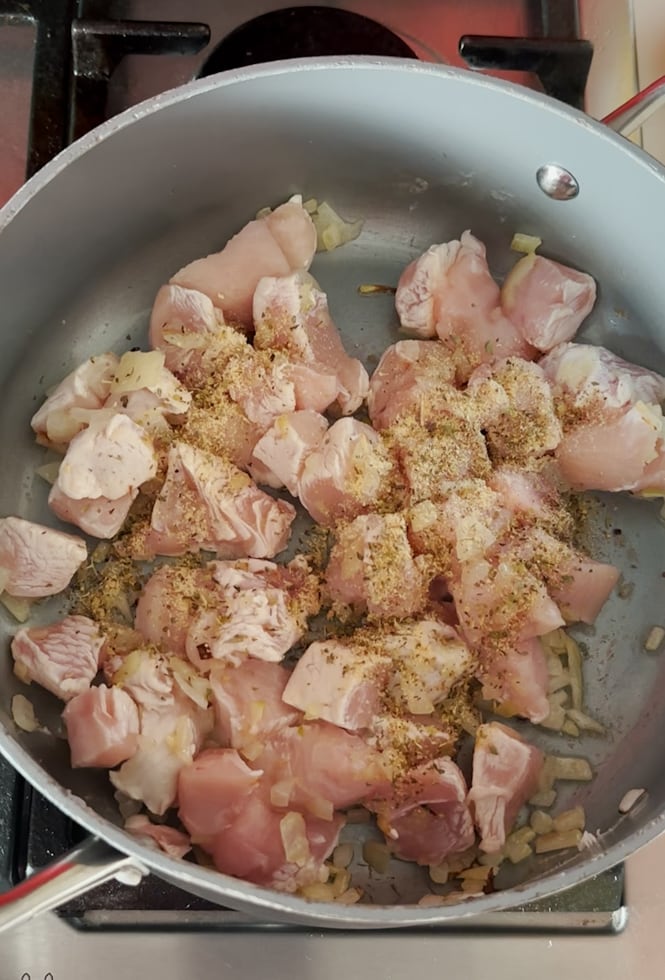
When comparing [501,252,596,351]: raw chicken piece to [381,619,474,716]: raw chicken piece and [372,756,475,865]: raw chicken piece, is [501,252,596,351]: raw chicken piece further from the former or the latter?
[372,756,475,865]: raw chicken piece

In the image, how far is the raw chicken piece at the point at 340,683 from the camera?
121cm

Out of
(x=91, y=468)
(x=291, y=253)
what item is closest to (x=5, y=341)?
(x=91, y=468)

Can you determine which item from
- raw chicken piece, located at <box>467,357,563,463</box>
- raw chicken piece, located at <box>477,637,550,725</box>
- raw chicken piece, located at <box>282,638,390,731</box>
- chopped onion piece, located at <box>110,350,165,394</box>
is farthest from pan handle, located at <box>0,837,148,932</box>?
raw chicken piece, located at <box>467,357,563,463</box>

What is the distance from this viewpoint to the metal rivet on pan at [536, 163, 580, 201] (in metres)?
1.35

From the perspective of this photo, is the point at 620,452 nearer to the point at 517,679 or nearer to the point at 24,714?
the point at 517,679

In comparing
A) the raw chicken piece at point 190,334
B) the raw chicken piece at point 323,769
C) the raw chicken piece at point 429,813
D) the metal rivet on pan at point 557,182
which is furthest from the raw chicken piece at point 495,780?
the metal rivet on pan at point 557,182

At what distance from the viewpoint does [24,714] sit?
122cm

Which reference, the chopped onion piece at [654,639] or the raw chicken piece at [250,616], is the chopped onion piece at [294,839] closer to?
the raw chicken piece at [250,616]

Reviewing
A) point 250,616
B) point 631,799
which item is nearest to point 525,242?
point 250,616

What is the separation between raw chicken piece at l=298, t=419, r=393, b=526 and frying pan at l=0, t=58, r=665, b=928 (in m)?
0.21

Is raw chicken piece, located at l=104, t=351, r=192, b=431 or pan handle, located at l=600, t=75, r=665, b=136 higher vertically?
pan handle, located at l=600, t=75, r=665, b=136

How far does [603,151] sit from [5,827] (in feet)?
3.88

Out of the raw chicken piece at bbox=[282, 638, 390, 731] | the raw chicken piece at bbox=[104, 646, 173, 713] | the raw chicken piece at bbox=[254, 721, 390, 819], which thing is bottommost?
the raw chicken piece at bbox=[254, 721, 390, 819]

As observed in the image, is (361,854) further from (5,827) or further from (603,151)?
(603,151)
